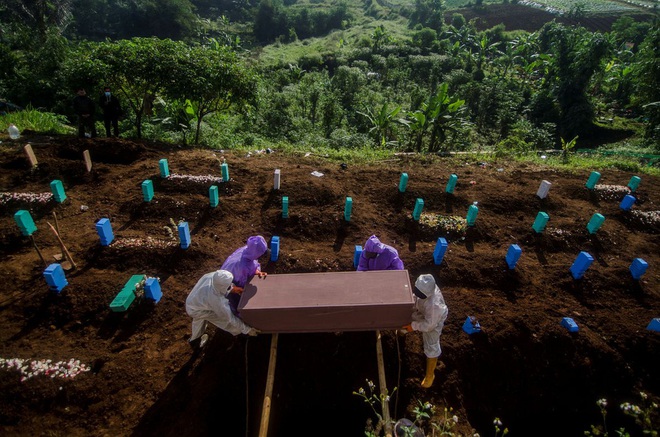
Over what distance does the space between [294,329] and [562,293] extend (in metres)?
4.50

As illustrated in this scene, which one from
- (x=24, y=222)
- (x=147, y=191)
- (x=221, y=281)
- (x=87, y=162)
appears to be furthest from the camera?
(x=87, y=162)

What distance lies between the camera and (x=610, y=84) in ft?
78.5

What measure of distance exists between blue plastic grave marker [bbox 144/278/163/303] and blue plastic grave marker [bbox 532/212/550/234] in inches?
267

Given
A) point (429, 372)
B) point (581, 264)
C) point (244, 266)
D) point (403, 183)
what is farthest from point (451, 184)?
point (244, 266)

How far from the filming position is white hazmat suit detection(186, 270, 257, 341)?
3947 millimetres

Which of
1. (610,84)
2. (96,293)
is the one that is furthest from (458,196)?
(610,84)

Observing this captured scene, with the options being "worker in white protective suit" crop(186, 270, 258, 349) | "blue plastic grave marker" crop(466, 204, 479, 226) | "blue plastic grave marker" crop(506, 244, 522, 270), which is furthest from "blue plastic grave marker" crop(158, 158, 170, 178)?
"blue plastic grave marker" crop(506, 244, 522, 270)

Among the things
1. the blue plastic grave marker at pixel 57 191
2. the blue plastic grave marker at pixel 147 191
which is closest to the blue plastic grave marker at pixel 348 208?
the blue plastic grave marker at pixel 147 191

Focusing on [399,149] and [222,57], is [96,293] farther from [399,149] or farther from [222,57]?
[399,149]

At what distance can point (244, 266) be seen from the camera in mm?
4512

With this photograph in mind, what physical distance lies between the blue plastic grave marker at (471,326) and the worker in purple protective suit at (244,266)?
2.88m

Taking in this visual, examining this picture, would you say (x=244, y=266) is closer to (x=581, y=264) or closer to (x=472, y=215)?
(x=472, y=215)

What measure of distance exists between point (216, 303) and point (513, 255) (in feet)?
15.3

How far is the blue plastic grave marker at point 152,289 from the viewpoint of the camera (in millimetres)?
4789
